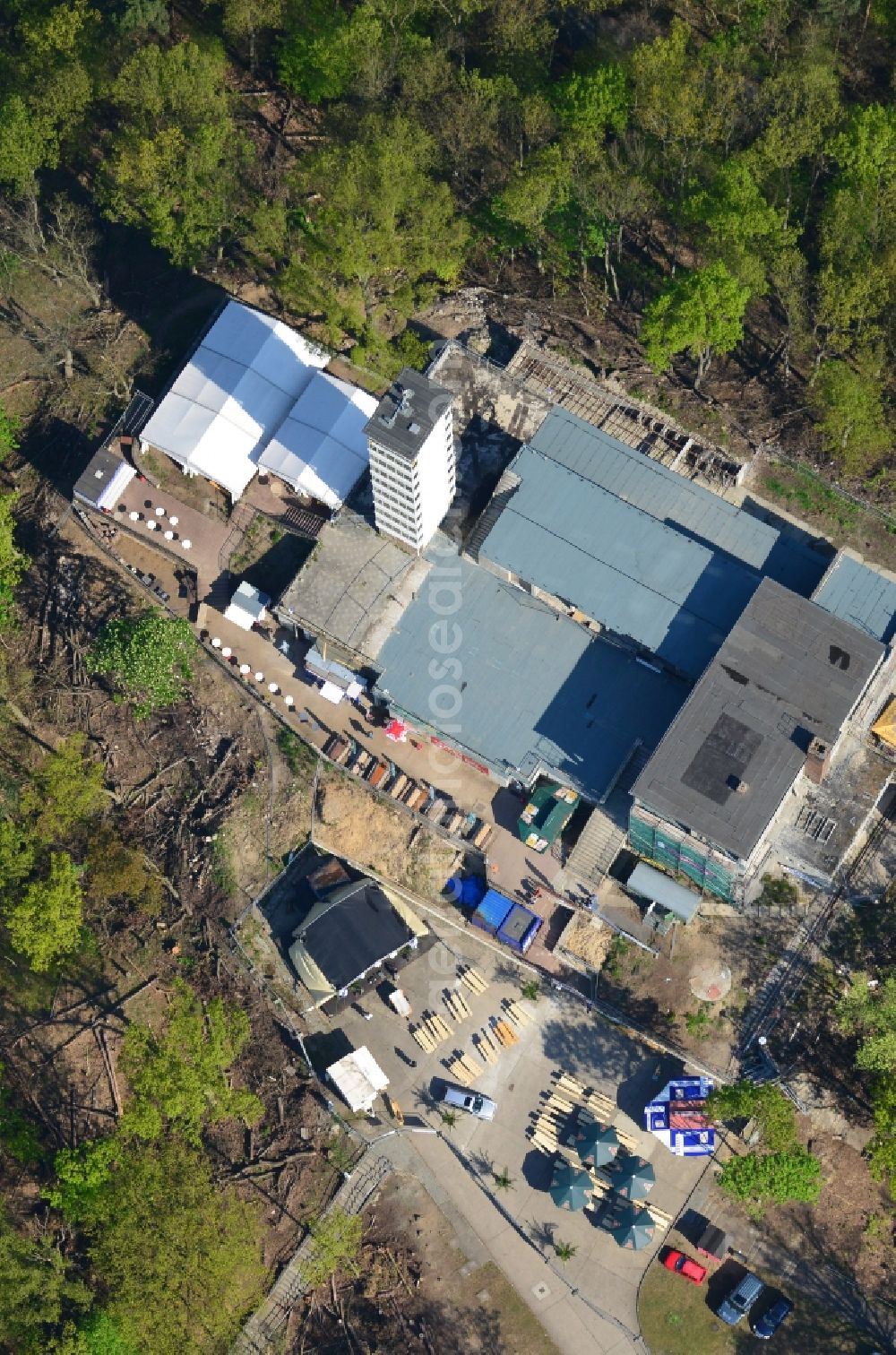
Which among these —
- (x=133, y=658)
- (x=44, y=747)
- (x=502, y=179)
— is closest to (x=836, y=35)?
(x=502, y=179)

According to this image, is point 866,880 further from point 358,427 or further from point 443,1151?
point 358,427

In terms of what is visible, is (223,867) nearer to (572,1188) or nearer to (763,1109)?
(572,1188)

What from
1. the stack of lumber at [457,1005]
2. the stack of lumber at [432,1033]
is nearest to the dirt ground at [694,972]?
the stack of lumber at [457,1005]

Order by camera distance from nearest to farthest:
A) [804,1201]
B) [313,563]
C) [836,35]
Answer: [804,1201], [313,563], [836,35]

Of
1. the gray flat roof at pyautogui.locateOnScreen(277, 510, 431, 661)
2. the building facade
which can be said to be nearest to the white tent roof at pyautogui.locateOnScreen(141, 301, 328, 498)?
the gray flat roof at pyautogui.locateOnScreen(277, 510, 431, 661)

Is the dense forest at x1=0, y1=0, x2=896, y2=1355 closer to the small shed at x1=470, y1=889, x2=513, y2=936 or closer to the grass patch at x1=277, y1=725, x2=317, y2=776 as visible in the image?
the grass patch at x1=277, y1=725, x2=317, y2=776

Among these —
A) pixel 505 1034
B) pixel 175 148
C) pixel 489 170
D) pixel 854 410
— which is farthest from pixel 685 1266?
pixel 175 148
